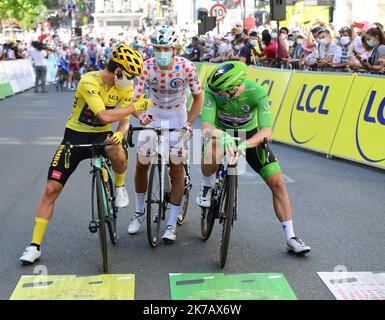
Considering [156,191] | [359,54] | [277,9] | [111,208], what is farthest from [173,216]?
[277,9]

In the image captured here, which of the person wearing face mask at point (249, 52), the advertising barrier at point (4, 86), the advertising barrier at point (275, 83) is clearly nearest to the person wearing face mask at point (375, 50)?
the advertising barrier at point (275, 83)

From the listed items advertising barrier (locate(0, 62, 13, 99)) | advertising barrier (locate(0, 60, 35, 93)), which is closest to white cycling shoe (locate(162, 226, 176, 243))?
advertising barrier (locate(0, 62, 13, 99))

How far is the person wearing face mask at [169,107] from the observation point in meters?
6.79

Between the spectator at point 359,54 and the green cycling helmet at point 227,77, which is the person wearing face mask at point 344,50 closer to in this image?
the spectator at point 359,54

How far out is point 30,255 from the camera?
20.8 feet

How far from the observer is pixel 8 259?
6.51 meters

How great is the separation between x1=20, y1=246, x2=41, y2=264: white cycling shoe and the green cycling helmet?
2.04m

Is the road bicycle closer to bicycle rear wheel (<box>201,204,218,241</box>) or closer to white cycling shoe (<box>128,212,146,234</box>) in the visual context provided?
white cycling shoe (<box>128,212,146,234</box>)

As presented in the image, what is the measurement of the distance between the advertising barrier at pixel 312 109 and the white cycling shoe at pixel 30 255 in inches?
275

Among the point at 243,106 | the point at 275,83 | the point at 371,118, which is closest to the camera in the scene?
the point at 243,106

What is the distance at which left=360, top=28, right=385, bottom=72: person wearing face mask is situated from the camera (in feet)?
43.8

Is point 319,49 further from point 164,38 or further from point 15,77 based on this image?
point 15,77

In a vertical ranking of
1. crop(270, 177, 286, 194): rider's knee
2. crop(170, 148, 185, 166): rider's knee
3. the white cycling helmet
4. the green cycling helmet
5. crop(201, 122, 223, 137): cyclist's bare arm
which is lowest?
crop(270, 177, 286, 194): rider's knee

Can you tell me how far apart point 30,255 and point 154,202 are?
4.03 feet
